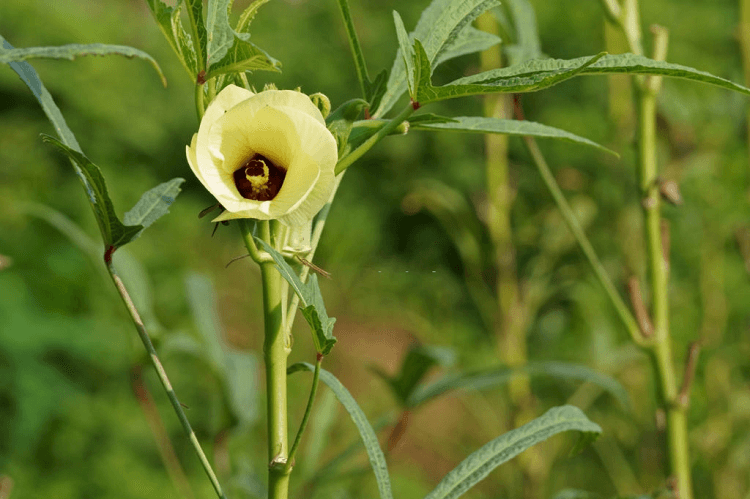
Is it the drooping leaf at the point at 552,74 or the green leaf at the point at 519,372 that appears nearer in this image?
the drooping leaf at the point at 552,74

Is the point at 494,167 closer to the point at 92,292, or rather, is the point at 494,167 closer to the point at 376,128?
the point at 376,128

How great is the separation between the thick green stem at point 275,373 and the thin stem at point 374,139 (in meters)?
0.04

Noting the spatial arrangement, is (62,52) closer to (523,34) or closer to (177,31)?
(177,31)

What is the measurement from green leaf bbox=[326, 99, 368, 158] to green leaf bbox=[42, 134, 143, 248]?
93 millimetres

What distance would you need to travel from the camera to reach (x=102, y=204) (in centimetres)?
28

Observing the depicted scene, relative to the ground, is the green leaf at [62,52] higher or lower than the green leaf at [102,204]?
higher

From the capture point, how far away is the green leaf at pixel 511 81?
0.24 meters

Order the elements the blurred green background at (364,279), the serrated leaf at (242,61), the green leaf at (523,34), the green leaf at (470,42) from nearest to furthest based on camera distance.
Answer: the serrated leaf at (242,61)
the green leaf at (470,42)
the green leaf at (523,34)
the blurred green background at (364,279)

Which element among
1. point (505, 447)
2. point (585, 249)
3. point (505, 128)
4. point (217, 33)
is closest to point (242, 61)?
point (217, 33)

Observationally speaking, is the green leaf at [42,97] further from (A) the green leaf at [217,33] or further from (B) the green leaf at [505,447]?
(B) the green leaf at [505,447]

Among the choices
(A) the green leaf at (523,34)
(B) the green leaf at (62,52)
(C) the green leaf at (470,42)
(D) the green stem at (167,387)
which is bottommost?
(D) the green stem at (167,387)

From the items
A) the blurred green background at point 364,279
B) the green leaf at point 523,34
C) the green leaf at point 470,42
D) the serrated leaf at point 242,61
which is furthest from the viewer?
the blurred green background at point 364,279

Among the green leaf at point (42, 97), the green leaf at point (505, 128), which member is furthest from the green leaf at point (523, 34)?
the green leaf at point (42, 97)

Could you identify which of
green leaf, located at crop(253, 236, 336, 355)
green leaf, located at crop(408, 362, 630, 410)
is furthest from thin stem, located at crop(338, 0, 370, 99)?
green leaf, located at crop(408, 362, 630, 410)
